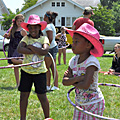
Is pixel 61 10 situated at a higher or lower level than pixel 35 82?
higher

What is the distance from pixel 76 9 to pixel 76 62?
35.4 metres

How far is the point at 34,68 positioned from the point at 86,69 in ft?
4.53

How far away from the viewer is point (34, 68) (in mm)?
3801

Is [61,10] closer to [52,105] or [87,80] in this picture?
[52,105]

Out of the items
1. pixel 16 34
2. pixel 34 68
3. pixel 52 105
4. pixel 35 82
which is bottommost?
pixel 52 105

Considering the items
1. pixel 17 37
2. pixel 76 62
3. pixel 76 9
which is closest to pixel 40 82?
pixel 76 62

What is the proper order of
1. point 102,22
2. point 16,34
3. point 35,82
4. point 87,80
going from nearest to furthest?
point 87,80, point 35,82, point 16,34, point 102,22

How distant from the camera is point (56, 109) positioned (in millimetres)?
4793

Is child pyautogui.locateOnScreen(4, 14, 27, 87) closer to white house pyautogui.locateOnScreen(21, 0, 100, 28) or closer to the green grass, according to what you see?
the green grass

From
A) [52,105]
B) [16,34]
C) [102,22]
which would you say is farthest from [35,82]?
[102,22]

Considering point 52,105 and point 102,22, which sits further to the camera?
point 102,22

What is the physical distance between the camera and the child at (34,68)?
12.4ft

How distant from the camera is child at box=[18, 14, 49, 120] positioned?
3783mm

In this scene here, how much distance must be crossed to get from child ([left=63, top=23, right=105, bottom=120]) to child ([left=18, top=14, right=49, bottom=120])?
3.40 feet
